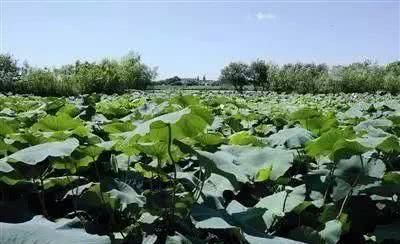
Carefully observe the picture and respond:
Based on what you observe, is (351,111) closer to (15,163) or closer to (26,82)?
(15,163)

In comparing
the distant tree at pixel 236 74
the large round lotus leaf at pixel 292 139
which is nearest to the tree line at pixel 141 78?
the distant tree at pixel 236 74

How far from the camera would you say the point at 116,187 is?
1694 mm

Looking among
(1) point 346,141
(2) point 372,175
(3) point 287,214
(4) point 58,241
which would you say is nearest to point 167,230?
(4) point 58,241

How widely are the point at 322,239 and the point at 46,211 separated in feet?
3.27

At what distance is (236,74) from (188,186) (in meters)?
64.3

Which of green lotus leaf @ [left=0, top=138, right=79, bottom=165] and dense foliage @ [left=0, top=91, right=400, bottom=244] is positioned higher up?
green lotus leaf @ [left=0, top=138, right=79, bottom=165]

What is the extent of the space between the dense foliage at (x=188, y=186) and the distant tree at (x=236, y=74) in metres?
63.0

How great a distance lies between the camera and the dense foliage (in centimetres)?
160

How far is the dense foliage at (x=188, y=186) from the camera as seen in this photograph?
160cm

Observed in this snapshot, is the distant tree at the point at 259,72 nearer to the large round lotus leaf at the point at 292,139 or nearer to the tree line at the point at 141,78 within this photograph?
the tree line at the point at 141,78

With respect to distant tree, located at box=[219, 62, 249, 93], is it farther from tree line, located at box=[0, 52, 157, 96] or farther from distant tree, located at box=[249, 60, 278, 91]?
tree line, located at box=[0, 52, 157, 96]

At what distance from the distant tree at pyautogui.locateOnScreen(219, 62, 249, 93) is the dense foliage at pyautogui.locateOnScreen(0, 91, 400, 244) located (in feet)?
207

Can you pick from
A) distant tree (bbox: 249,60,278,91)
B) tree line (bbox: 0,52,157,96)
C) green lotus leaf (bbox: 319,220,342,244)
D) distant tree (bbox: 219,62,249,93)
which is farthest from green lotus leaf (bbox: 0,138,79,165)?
distant tree (bbox: 219,62,249,93)

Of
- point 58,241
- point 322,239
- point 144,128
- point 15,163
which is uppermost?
point 144,128
